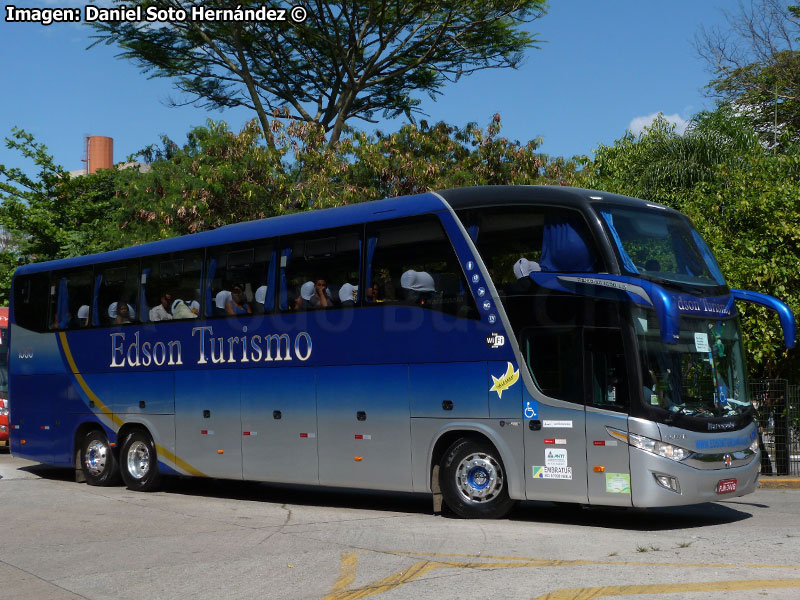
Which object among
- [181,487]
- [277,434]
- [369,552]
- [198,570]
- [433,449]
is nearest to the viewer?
[198,570]

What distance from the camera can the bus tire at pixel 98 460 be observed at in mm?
17797

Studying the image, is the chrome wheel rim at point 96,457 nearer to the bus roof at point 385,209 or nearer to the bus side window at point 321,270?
the bus roof at point 385,209

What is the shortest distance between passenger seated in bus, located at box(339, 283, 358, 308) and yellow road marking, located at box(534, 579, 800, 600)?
6.56m

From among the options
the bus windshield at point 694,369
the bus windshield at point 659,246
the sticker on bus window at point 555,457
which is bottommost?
the sticker on bus window at point 555,457

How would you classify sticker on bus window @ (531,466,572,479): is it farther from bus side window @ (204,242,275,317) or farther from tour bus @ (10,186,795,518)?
bus side window @ (204,242,275,317)

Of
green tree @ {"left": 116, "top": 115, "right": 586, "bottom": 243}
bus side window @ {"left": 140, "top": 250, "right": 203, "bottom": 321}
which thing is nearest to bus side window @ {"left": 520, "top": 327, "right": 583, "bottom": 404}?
bus side window @ {"left": 140, "top": 250, "right": 203, "bottom": 321}

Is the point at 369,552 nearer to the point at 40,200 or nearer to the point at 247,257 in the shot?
the point at 247,257

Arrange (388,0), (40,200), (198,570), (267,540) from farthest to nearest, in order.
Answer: (40,200), (388,0), (267,540), (198,570)

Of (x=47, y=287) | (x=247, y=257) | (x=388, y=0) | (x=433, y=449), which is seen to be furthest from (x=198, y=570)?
(x=388, y=0)

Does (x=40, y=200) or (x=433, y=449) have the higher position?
(x=40, y=200)

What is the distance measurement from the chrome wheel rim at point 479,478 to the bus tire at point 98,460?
7628mm

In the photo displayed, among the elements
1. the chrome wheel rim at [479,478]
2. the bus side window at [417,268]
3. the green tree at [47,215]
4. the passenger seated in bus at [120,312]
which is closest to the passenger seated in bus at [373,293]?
the bus side window at [417,268]

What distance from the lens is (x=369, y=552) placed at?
9.89 m

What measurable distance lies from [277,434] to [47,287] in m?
6.56
